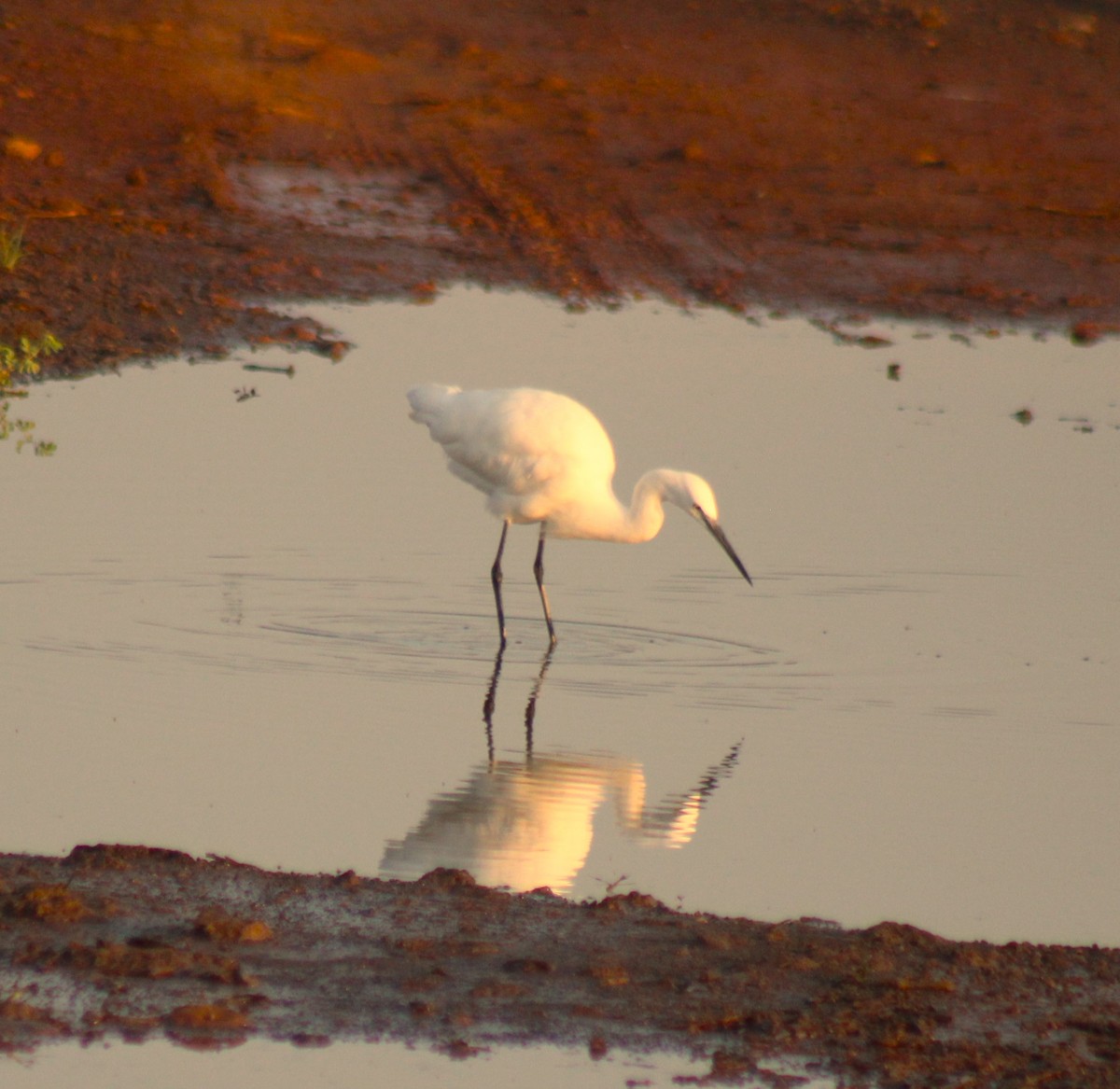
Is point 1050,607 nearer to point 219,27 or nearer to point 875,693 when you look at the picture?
point 875,693

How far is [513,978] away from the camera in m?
5.00

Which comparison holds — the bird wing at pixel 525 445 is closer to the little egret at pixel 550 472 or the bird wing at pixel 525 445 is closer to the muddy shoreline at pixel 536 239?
the little egret at pixel 550 472

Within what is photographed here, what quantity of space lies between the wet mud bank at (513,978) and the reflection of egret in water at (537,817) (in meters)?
0.43

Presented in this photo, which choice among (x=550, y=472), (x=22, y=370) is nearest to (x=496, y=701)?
(x=550, y=472)

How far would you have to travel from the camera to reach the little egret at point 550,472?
A: 32.1 ft

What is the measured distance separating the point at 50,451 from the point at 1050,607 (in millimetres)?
5155

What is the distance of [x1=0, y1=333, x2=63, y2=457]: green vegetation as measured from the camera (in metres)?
11.5

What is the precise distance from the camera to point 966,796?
274 inches

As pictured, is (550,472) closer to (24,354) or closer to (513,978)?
(24,354)

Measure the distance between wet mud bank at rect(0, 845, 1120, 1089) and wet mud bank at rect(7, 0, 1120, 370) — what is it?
8.46m

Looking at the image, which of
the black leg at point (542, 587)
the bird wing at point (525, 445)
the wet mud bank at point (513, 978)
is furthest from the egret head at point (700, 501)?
the wet mud bank at point (513, 978)

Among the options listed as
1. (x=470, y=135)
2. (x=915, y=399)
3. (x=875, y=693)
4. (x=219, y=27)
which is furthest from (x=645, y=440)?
(x=219, y=27)

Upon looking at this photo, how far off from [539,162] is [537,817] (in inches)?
502

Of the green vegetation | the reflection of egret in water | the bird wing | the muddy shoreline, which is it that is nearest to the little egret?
the bird wing
